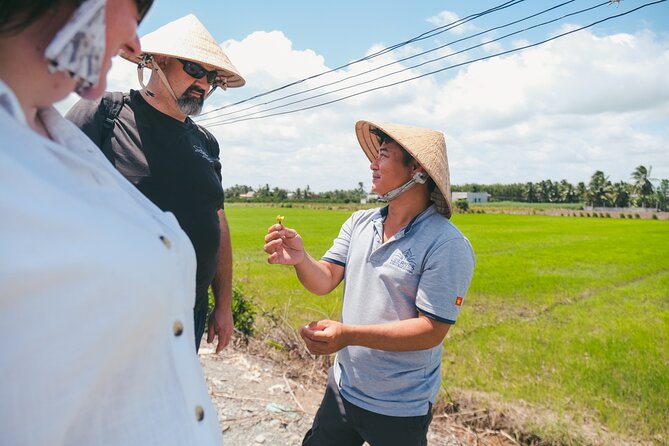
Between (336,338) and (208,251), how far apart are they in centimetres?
94

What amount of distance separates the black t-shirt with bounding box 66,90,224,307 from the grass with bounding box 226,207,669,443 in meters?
2.56

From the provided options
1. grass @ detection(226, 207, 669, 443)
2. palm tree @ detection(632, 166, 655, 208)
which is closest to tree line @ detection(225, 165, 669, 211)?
palm tree @ detection(632, 166, 655, 208)

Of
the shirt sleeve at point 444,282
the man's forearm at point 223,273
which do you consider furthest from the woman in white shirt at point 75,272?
the man's forearm at point 223,273

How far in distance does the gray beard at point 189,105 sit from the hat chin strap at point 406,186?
1.14 m

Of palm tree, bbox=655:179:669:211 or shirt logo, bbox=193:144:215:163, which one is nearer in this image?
shirt logo, bbox=193:144:215:163

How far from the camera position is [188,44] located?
2.59 m

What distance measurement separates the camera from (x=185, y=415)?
937 millimetres

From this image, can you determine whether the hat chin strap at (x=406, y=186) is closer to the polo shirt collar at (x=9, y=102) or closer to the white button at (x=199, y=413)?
the white button at (x=199, y=413)

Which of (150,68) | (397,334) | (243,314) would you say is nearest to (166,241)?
(397,334)

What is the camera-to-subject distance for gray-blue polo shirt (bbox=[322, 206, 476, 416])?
77.7 inches

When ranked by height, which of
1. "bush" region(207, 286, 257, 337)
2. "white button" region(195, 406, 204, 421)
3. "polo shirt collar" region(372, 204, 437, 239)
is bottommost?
"bush" region(207, 286, 257, 337)

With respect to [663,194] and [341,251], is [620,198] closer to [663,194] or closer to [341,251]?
[663,194]

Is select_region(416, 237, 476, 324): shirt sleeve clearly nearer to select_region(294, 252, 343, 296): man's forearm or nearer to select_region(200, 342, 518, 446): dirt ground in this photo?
select_region(294, 252, 343, 296): man's forearm

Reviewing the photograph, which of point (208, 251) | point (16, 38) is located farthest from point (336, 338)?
point (16, 38)
